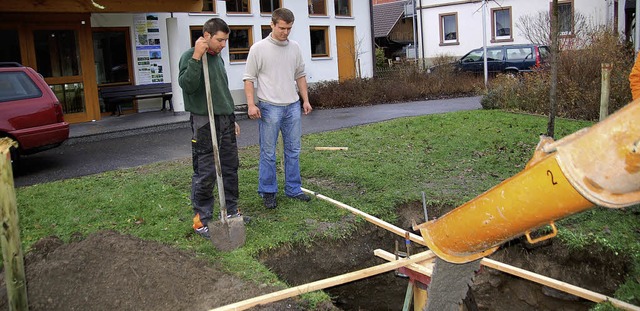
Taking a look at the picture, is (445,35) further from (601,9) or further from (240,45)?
(240,45)

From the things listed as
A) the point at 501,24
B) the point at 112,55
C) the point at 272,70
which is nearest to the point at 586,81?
the point at 272,70

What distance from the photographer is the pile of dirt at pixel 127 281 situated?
392 centimetres

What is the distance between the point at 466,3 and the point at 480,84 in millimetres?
13282

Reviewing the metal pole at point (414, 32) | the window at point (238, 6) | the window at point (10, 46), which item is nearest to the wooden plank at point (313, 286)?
the window at point (10, 46)

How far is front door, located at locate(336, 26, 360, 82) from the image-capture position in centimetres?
2281

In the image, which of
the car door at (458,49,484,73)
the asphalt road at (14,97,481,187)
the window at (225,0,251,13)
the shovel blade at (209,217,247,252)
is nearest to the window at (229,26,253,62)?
the window at (225,0,251,13)

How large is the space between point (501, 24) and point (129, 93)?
23288 millimetres

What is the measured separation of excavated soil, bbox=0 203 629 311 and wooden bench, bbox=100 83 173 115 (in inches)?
453

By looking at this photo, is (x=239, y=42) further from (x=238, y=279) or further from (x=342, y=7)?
(x=238, y=279)

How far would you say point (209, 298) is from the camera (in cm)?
394

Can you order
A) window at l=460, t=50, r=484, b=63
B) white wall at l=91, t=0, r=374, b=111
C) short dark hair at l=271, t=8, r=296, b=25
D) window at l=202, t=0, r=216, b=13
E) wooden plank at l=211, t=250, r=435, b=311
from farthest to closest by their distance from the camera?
window at l=460, t=50, r=484, b=63
window at l=202, t=0, r=216, b=13
white wall at l=91, t=0, r=374, b=111
short dark hair at l=271, t=8, r=296, b=25
wooden plank at l=211, t=250, r=435, b=311

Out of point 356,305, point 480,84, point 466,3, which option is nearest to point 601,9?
point 466,3

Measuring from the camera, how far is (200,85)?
5.09 m

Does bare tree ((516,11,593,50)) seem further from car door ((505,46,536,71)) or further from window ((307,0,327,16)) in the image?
window ((307,0,327,16))
